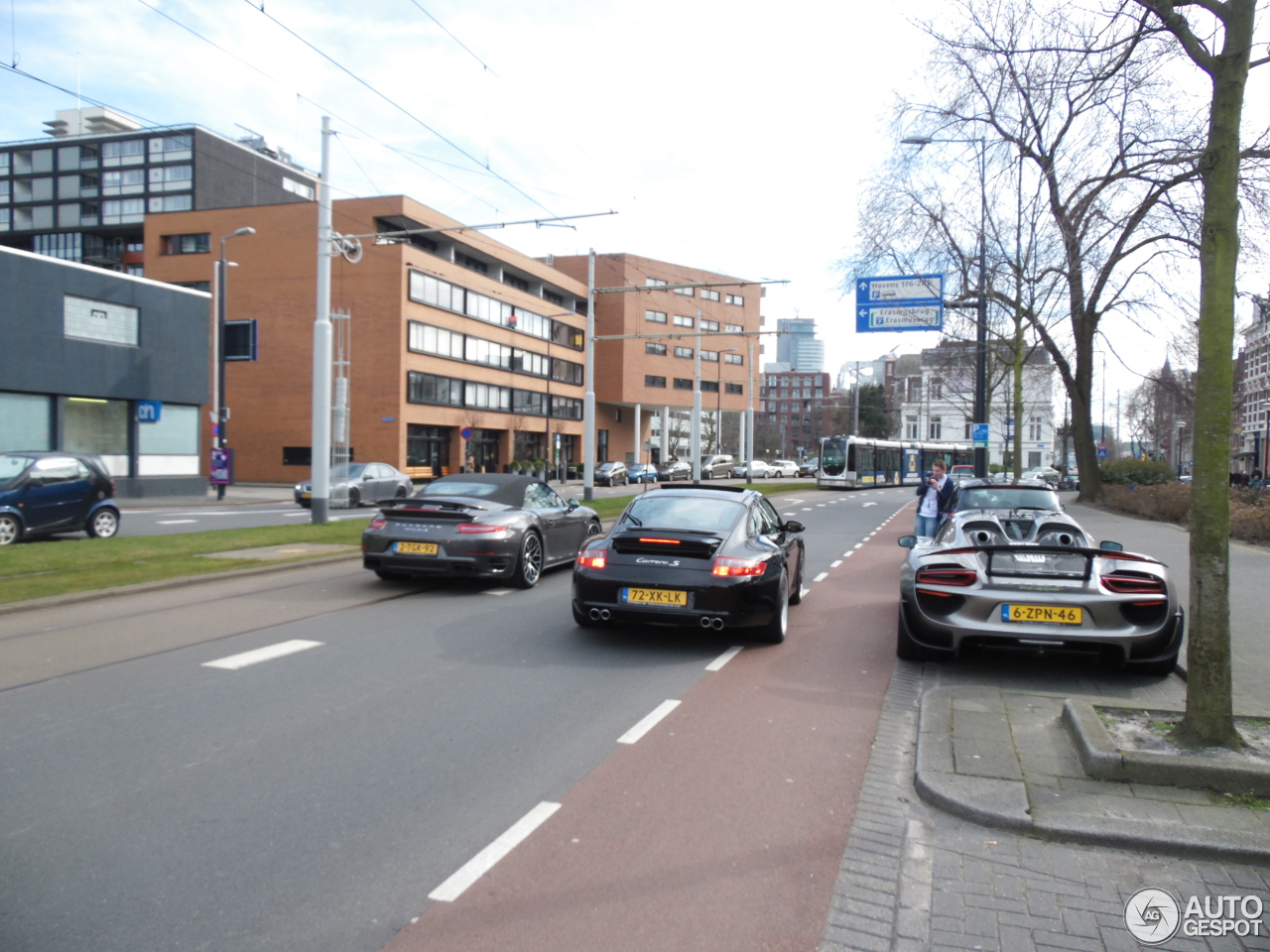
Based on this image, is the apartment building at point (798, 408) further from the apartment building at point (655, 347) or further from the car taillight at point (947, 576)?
the car taillight at point (947, 576)

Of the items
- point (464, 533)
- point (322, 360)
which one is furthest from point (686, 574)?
point (322, 360)

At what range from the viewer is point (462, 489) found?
1041cm

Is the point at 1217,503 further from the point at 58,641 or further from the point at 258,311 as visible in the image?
the point at 258,311

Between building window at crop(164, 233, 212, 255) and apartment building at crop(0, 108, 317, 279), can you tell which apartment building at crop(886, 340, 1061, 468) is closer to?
building window at crop(164, 233, 212, 255)

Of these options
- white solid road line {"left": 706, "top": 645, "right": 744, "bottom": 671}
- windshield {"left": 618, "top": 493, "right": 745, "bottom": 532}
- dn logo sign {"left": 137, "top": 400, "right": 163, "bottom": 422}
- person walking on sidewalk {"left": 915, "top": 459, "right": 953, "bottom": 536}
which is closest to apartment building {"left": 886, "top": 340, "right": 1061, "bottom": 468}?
person walking on sidewalk {"left": 915, "top": 459, "right": 953, "bottom": 536}

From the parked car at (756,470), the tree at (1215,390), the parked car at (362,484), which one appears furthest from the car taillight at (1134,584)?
the parked car at (756,470)

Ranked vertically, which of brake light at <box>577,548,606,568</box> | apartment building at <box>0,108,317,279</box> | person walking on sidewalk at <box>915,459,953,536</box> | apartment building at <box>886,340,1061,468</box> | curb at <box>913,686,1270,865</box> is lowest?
curb at <box>913,686,1270,865</box>

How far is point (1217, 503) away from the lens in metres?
4.45

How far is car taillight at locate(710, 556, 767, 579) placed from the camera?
7039 millimetres

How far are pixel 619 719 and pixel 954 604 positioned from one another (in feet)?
8.83

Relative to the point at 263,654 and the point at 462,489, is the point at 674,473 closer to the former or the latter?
the point at 462,489

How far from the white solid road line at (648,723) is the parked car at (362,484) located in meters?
22.1

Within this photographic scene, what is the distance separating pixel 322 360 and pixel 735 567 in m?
12.7

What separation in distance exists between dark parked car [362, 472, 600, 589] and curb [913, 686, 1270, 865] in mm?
5940
